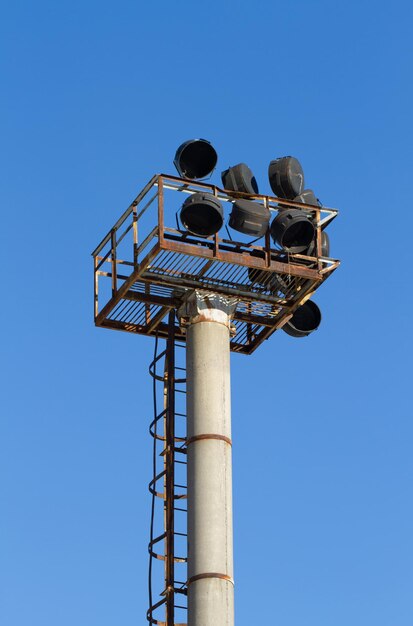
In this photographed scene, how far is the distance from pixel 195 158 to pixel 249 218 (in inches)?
66.7

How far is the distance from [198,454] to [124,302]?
3.92m

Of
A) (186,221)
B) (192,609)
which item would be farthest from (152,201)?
(192,609)

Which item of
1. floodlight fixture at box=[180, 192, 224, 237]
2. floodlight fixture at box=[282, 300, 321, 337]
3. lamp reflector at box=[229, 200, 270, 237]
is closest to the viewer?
floodlight fixture at box=[180, 192, 224, 237]

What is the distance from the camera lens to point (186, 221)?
41.9m

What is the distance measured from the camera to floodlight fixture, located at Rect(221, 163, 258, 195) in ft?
143

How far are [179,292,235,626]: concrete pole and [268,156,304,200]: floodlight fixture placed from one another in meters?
2.79

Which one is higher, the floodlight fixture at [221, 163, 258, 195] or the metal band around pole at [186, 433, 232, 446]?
the floodlight fixture at [221, 163, 258, 195]

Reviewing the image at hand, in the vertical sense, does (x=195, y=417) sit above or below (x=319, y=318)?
below

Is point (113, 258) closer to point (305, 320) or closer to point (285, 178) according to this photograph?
point (285, 178)

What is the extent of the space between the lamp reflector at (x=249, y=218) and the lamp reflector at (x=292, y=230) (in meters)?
0.24

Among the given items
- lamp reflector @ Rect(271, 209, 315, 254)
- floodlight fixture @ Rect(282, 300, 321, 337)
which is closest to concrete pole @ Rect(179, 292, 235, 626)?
lamp reflector @ Rect(271, 209, 315, 254)

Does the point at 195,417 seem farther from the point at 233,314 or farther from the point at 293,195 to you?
the point at 293,195

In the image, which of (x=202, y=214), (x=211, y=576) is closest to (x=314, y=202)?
(x=202, y=214)

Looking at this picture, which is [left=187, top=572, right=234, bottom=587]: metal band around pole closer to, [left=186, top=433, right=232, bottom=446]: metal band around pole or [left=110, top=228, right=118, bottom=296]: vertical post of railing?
[left=186, top=433, right=232, bottom=446]: metal band around pole
